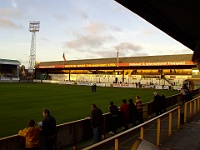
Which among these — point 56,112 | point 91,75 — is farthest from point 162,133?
point 91,75

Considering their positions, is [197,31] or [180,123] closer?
[180,123]

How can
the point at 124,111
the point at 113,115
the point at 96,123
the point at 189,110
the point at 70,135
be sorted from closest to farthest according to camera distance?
the point at 70,135 < the point at 96,123 < the point at 113,115 < the point at 124,111 < the point at 189,110

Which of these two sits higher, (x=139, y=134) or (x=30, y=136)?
(x=139, y=134)

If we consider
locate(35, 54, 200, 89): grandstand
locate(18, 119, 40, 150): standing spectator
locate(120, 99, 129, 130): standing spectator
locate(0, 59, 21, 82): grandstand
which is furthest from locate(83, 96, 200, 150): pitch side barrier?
locate(0, 59, 21, 82): grandstand

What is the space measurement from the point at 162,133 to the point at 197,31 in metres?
6.89

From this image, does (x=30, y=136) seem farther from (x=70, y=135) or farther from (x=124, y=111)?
(x=124, y=111)

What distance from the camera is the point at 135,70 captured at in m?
78.9

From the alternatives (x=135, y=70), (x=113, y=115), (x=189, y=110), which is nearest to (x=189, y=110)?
(x=189, y=110)

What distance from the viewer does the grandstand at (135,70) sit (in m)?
65.7

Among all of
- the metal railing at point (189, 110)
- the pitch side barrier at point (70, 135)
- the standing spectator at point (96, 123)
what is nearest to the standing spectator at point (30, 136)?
the pitch side barrier at point (70, 135)

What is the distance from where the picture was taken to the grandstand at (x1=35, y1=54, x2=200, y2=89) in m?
65.7

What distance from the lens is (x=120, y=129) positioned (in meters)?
13.0

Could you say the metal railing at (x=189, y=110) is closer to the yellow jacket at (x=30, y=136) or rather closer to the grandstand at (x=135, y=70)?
the yellow jacket at (x=30, y=136)

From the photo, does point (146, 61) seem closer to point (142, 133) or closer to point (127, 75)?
point (127, 75)
